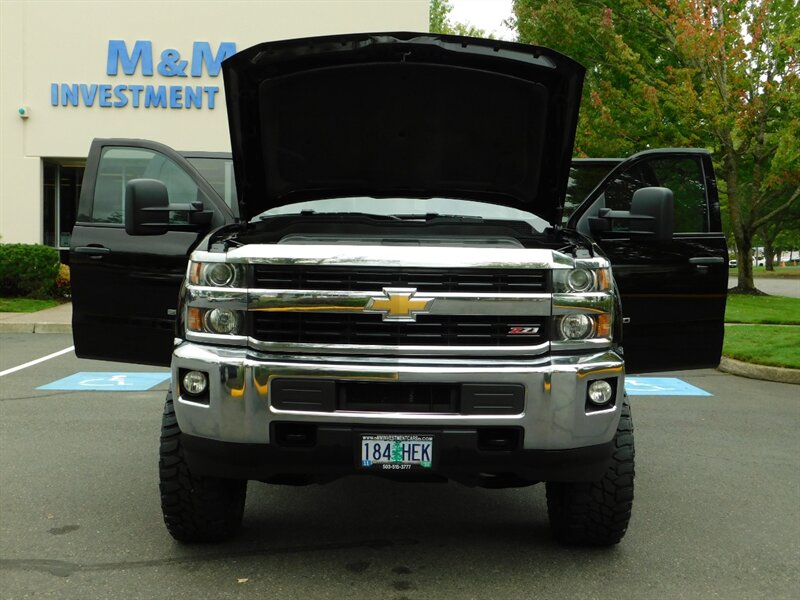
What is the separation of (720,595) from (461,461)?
→ 4.02ft

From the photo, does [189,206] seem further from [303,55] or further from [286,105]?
[303,55]

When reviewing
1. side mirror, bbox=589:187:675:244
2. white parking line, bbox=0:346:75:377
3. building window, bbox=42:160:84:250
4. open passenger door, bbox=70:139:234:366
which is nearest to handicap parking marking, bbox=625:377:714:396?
side mirror, bbox=589:187:675:244

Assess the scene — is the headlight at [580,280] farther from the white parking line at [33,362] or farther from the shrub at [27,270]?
the shrub at [27,270]

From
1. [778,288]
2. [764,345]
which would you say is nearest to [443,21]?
[778,288]

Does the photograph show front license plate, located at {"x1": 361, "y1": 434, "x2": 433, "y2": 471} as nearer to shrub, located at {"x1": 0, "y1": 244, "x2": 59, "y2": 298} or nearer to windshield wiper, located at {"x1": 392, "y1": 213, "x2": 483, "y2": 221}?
windshield wiper, located at {"x1": 392, "y1": 213, "x2": 483, "y2": 221}

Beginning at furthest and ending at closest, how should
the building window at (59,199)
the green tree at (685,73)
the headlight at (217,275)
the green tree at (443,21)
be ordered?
the green tree at (443,21), the building window at (59,199), the green tree at (685,73), the headlight at (217,275)

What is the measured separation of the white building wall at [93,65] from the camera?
2311 cm

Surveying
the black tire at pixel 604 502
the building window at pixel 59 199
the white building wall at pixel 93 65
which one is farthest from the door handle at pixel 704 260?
the building window at pixel 59 199

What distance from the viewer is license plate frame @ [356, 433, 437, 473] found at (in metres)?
3.77

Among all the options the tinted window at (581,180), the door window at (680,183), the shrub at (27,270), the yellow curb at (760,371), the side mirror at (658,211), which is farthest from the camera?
the shrub at (27,270)

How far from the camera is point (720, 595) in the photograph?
385cm

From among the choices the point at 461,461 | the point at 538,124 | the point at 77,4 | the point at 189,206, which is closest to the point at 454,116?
the point at 538,124

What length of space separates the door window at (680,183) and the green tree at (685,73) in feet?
41.9

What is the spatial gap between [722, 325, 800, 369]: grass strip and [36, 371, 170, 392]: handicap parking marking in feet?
20.3
